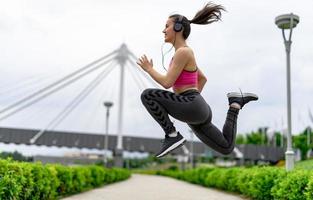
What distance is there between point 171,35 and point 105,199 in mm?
13183

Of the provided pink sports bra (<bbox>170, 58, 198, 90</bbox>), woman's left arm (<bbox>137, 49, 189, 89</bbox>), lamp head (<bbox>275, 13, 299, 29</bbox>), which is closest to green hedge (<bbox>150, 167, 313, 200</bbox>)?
lamp head (<bbox>275, 13, 299, 29</bbox>)

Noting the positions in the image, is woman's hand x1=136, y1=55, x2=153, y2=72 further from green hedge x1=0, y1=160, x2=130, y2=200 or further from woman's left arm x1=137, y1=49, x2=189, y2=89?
green hedge x1=0, y1=160, x2=130, y2=200

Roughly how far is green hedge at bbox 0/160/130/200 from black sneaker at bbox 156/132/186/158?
6243mm

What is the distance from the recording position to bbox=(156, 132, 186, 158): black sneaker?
12.3ft

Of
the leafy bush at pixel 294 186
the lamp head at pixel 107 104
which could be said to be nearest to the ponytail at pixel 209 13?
the leafy bush at pixel 294 186

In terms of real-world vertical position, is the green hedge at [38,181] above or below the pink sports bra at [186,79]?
below

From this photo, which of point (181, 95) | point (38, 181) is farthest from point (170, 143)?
point (38, 181)

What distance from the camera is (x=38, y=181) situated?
12961mm

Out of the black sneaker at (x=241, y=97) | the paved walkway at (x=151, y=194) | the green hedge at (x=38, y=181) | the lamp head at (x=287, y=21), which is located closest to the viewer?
the black sneaker at (x=241, y=97)

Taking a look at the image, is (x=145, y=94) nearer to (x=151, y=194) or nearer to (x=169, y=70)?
(x=169, y=70)

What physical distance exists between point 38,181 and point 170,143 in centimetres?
1005

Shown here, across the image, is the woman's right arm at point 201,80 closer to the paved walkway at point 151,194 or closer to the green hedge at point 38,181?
the green hedge at point 38,181

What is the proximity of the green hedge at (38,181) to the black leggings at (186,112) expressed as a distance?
6240 millimetres

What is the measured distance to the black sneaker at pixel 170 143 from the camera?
3742 millimetres
